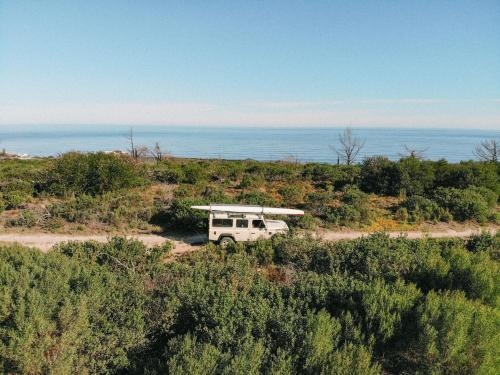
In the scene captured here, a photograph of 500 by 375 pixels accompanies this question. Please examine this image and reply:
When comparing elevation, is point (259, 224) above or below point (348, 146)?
below

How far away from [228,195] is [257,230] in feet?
30.6

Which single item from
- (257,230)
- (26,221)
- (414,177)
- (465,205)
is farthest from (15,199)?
(414,177)

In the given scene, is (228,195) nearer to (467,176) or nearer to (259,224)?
(259,224)

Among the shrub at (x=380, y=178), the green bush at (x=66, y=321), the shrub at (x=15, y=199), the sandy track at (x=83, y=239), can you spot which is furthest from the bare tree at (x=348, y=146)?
the green bush at (x=66, y=321)

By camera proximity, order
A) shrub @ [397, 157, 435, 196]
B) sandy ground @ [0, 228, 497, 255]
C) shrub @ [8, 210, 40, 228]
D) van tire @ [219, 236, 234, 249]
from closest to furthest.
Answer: van tire @ [219, 236, 234, 249]
sandy ground @ [0, 228, 497, 255]
shrub @ [8, 210, 40, 228]
shrub @ [397, 157, 435, 196]

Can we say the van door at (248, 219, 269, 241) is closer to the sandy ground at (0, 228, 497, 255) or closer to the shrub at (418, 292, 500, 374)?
the sandy ground at (0, 228, 497, 255)

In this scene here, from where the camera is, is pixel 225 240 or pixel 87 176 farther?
pixel 87 176

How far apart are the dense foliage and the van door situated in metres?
6.08

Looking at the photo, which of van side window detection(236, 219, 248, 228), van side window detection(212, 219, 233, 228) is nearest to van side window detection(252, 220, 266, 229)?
van side window detection(236, 219, 248, 228)

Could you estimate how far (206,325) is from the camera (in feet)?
26.5

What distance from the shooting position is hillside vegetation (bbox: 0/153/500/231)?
20.0 metres

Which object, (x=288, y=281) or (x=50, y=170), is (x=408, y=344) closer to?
(x=288, y=281)

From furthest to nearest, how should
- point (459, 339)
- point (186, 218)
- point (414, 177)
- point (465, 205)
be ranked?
point (414, 177) < point (465, 205) < point (186, 218) < point (459, 339)

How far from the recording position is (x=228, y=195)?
26.3m
